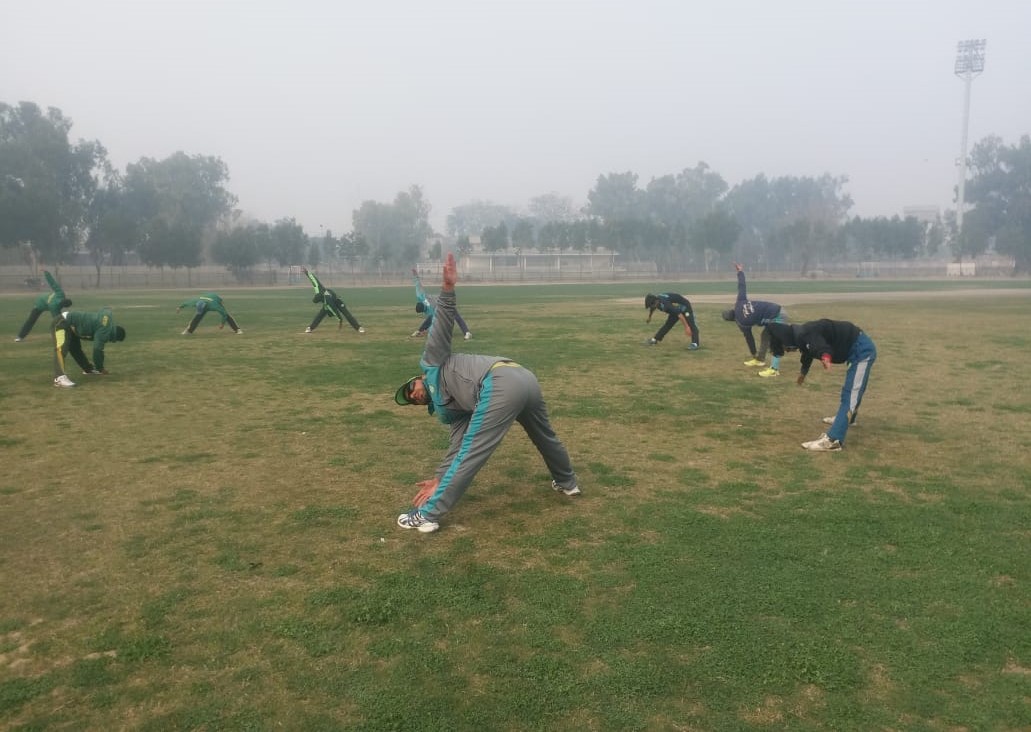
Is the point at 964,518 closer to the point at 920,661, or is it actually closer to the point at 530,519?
the point at 920,661

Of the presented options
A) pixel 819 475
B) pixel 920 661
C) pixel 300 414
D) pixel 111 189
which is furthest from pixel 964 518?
pixel 111 189

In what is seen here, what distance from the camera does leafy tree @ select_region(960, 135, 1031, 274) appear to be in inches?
3602

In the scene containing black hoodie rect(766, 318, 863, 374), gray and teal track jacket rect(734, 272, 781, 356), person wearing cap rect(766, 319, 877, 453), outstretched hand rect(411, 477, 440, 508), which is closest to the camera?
outstretched hand rect(411, 477, 440, 508)

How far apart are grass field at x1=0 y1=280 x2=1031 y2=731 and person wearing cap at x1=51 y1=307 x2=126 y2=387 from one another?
2.02 m

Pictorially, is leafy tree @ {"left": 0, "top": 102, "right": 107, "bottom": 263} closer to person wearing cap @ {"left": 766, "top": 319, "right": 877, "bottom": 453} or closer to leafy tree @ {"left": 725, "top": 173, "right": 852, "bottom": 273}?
person wearing cap @ {"left": 766, "top": 319, "right": 877, "bottom": 453}

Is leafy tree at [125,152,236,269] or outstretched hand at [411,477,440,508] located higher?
leafy tree at [125,152,236,269]

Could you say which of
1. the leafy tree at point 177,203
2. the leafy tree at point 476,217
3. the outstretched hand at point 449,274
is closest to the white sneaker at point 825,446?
the outstretched hand at point 449,274

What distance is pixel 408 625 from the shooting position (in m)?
4.29

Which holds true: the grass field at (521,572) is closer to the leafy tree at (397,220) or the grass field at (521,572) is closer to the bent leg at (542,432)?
the bent leg at (542,432)

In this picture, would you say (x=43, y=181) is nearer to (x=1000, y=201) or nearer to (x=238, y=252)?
(x=238, y=252)

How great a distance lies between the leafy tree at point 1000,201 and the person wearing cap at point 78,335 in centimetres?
10317

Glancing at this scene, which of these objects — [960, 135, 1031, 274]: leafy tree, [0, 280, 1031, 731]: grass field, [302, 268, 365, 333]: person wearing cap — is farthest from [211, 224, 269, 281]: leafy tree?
[960, 135, 1031, 274]: leafy tree

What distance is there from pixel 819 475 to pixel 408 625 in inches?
191

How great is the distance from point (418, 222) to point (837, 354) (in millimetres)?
121170
